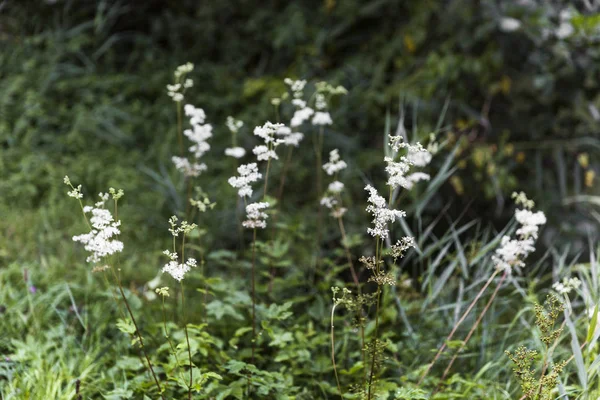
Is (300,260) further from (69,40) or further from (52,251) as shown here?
(69,40)

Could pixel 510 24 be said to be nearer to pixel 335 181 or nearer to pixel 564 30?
pixel 564 30

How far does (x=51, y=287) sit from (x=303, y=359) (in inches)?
44.5

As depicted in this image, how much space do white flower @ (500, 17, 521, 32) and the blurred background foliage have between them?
13 millimetres

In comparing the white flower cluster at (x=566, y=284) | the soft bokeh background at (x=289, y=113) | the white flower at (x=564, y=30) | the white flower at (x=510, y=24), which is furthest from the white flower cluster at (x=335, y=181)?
the white flower at (x=564, y=30)

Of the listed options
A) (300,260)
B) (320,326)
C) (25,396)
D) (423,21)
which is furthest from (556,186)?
(25,396)

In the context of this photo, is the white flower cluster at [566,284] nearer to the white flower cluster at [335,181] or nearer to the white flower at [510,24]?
the white flower cluster at [335,181]

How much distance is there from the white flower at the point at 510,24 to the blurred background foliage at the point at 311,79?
0.5 inches

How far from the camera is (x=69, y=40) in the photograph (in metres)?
4.63

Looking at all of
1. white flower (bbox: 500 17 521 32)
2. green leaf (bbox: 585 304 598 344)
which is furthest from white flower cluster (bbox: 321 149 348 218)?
white flower (bbox: 500 17 521 32)

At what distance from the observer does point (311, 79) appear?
14.2 feet

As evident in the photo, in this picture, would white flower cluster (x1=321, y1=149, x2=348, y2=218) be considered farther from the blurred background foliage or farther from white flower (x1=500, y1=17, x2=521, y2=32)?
white flower (x1=500, y1=17, x2=521, y2=32)

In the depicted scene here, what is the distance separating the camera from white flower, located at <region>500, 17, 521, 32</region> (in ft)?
10.7

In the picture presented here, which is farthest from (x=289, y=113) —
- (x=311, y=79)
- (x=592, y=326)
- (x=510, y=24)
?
(x=592, y=326)

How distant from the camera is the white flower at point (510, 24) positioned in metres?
3.27
